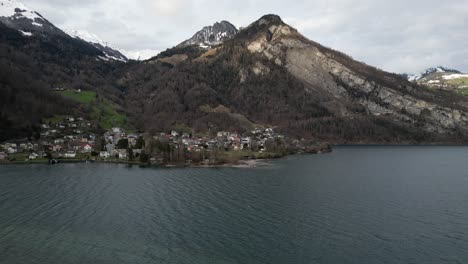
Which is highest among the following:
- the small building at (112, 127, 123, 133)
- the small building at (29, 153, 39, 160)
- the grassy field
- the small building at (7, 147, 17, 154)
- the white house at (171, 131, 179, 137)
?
the grassy field

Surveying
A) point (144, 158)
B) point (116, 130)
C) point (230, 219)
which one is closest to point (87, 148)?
point (144, 158)

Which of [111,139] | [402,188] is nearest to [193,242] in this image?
[402,188]

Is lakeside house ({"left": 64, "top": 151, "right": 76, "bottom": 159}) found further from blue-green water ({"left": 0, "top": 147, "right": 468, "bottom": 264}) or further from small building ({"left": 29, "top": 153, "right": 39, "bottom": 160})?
blue-green water ({"left": 0, "top": 147, "right": 468, "bottom": 264})

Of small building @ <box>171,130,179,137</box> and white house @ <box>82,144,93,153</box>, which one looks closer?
white house @ <box>82,144,93,153</box>

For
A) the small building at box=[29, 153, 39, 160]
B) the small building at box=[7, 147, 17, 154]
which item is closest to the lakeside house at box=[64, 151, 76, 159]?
the small building at box=[29, 153, 39, 160]

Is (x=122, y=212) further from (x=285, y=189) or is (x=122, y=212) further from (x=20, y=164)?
(x=20, y=164)
